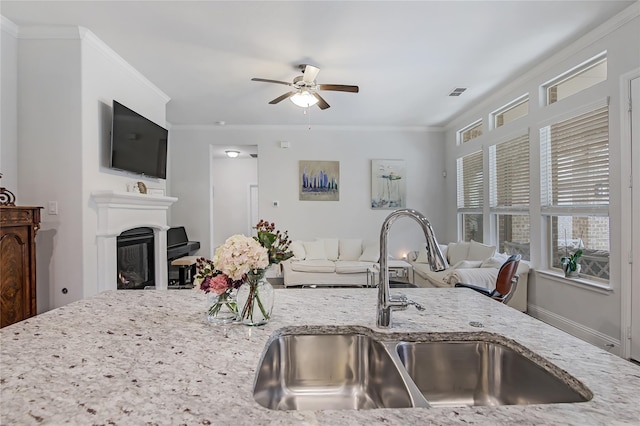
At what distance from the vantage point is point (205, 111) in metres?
5.16

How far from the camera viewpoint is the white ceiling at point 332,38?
8.35ft

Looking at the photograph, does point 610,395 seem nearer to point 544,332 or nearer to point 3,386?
point 544,332

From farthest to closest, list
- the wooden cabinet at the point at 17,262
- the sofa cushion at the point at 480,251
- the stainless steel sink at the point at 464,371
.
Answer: the sofa cushion at the point at 480,251 → the wooden cabinet at the point at 17,262 → the stainless steel sink at the point at 464,371

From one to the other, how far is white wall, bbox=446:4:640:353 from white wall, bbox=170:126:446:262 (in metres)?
2.06

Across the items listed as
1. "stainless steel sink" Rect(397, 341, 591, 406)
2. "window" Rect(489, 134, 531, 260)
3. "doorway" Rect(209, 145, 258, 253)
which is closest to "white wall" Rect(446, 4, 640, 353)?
"window" Rect(489, 134, 531, 260)

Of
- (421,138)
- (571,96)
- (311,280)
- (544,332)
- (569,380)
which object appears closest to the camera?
(569,380)

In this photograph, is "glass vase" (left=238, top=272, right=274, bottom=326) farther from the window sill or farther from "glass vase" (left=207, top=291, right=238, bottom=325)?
the window sill

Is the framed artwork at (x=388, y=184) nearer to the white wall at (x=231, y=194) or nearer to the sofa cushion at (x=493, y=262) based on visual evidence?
the sofa cushion at (x=493, y=262)

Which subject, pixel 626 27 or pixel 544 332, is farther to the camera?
pixel 626 27

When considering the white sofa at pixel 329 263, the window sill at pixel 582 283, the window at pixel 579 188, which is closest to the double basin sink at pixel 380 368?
the window sill at pixel 582 283

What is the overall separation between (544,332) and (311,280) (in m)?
4.25

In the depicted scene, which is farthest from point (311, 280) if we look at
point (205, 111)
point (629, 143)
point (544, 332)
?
point (544, 332)

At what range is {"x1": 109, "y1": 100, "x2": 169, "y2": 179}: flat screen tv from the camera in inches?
127

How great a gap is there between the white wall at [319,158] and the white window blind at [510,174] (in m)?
1.67
